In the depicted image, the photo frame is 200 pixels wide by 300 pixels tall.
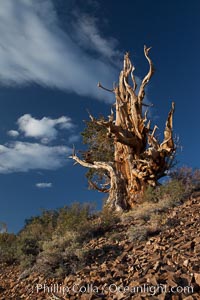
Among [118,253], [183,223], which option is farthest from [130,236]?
[183,223]

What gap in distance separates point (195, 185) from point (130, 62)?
25.3ft

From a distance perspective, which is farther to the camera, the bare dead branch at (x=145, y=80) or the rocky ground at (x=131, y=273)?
the bare dead branch at (x=145, y=80)

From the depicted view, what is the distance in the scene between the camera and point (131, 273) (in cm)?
634

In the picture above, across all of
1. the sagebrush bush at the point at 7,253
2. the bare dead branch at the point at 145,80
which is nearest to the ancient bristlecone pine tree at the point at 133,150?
the bare dead branch at the point at 145,80

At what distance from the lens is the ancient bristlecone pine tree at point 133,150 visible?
15.0 meters

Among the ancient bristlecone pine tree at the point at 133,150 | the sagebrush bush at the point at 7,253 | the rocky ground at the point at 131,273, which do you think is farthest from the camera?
the ancient bristlecone pine tree at the point at 133,150

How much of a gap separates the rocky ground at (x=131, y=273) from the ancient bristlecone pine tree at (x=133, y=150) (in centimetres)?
546

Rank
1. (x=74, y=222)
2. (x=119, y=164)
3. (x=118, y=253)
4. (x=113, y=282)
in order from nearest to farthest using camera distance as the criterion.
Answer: (x=113, y=282) → (x=118, y=253) → (x=74, y=222) → (x=119, y=164)

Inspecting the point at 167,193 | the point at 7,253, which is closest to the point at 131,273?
the point at 7,253

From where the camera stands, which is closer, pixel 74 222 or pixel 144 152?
pixel 74 222

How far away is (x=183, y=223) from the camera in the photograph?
894cm

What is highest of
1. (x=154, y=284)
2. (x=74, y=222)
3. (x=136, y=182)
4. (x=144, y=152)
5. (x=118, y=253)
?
(x=144, y=152)

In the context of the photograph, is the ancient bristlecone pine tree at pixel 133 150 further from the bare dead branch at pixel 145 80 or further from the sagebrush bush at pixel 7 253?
the sagebrush bush at pixel 7 253

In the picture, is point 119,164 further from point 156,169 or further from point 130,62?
point 130,62
